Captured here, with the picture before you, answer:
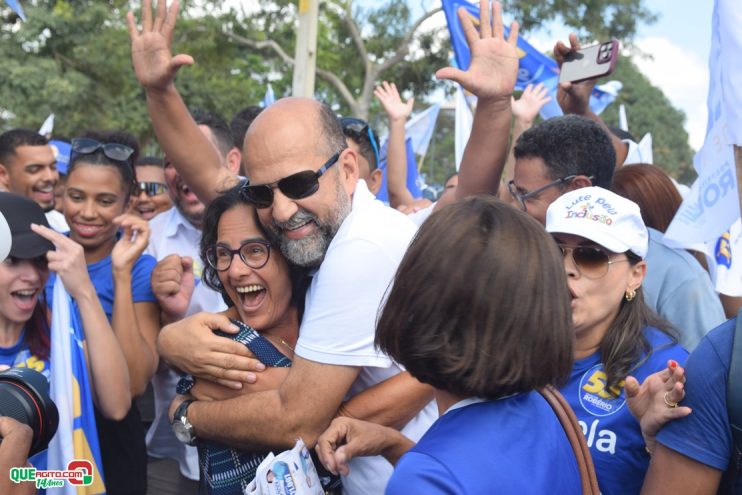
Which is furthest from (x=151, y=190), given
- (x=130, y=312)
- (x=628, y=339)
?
(x=628, y=339)

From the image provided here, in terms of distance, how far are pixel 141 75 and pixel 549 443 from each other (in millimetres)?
2300

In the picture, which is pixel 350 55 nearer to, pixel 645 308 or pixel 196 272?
pixel 196 272

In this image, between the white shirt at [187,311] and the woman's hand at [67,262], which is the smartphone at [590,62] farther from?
the woman's hand at [67,262]

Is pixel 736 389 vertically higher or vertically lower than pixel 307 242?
lower

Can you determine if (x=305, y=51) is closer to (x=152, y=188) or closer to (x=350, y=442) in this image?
(x=152, y=188)

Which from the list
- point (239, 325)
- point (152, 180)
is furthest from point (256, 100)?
point (239, 325)

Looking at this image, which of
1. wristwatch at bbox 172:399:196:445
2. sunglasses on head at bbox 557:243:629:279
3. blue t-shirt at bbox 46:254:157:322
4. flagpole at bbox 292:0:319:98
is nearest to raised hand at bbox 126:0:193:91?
blue t-shirt at bbox 46:254:157:322

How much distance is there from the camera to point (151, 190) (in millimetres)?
5641

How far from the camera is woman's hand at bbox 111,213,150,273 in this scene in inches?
124

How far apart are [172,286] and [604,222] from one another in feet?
5.97

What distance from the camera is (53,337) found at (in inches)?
110

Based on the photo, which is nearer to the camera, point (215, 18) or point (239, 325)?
point (239, 325)

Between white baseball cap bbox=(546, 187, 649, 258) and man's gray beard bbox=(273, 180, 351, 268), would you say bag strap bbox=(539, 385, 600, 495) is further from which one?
man's gray beard bbox=(273, 180, 351, 268)

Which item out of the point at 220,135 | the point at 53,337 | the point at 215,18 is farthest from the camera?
the point at 215,18
